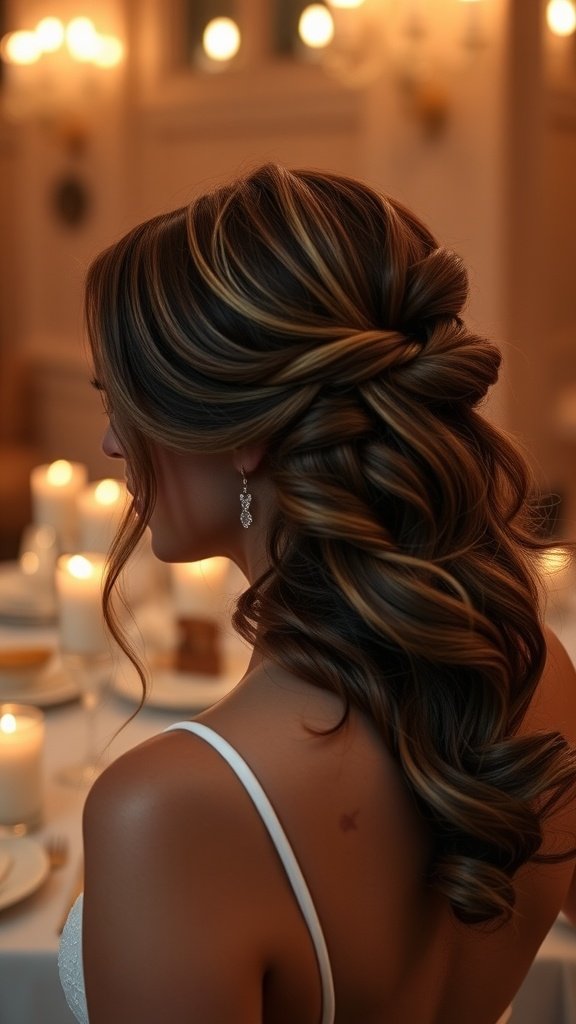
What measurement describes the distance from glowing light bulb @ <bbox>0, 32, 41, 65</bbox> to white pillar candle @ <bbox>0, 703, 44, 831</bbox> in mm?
4772

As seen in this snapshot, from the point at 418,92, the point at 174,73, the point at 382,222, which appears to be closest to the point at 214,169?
the point at 174,73

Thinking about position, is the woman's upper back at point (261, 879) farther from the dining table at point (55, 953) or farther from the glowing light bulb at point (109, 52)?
the glowing light bulb at point (109, 52)

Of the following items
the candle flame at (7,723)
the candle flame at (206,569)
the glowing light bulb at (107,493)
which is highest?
the candle flame at (7,723)

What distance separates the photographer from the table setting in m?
1.23

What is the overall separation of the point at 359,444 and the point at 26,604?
1.50 metres

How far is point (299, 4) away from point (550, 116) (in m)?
1.22

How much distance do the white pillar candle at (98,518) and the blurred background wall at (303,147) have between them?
117 centimetres

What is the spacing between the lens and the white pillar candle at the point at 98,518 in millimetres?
2359

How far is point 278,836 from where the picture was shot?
0.81 metres

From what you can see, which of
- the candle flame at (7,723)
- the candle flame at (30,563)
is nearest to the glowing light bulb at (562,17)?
the candle flame at (30,563)

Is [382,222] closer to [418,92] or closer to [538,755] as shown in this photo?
[538,755]

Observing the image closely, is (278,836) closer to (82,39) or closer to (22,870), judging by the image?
(22,870)

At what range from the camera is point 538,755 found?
948 mm

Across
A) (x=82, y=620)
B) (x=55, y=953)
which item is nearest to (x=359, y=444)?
(x=55, y=953)
